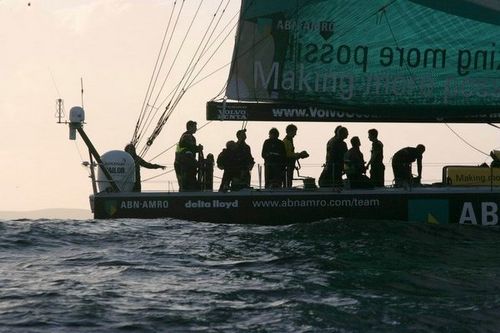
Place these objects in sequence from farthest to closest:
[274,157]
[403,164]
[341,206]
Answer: [403,164] < [274,157] < [341,206]

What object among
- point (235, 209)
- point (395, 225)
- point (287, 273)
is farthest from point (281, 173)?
point (287, 273)

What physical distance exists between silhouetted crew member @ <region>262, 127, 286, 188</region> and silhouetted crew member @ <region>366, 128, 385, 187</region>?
1.34 meters

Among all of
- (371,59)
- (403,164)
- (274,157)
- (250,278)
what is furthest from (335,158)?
(250,278)

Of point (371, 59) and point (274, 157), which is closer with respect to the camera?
point (274, 157)

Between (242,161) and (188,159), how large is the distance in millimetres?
841

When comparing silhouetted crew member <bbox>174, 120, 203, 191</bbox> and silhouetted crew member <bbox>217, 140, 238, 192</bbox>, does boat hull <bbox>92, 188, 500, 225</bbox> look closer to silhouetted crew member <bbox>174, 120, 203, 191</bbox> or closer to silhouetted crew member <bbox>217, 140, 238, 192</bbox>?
silhouetted crew member <bbox>217, 140, 238, 192</bbox>

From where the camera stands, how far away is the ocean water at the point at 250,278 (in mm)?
8102

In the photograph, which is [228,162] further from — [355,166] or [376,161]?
[376,161]

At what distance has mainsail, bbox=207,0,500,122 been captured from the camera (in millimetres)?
17562

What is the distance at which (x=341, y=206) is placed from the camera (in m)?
15.5

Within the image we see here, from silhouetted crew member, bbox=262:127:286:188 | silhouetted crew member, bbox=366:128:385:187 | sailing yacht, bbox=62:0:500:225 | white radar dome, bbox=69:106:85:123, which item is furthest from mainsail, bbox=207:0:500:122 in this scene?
white radar dome, bbox=69:106:85:123

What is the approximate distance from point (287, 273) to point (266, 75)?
25.0ft

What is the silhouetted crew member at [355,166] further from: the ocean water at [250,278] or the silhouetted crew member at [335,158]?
the ocean water at [250,278]

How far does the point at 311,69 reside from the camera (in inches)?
697
